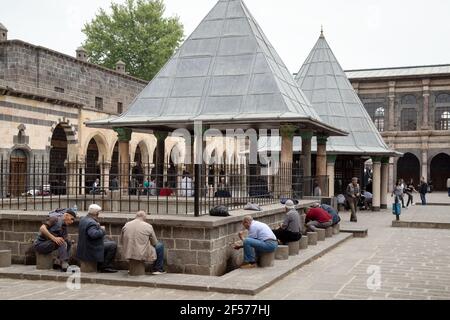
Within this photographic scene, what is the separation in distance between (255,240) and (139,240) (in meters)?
2.01

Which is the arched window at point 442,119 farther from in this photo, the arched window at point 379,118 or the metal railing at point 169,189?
the metal railing at point 169,189

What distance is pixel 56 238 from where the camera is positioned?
9.04 meters

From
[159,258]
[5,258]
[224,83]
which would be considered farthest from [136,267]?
[224,83]

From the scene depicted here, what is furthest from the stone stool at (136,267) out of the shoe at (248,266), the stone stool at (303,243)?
the stone stool at (303,243)

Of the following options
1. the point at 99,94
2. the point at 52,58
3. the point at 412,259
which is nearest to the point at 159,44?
the point at 99,94

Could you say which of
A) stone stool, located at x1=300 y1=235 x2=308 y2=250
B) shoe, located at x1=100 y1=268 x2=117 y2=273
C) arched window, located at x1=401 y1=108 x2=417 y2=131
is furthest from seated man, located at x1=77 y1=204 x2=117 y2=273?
arched window, located at x1=401 y1=108 x2=417 y2=131

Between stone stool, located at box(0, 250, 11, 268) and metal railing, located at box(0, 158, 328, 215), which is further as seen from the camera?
metal railing, located at box(0, 158, 328, 215)

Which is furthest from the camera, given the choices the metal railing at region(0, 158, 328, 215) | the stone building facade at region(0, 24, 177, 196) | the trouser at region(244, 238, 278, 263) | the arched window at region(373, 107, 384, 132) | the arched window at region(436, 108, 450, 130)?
the arched window at region(373, 107, 384, 132)

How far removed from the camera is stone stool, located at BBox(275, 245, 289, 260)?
34.3ft

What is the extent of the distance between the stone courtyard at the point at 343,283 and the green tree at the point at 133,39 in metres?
33.9

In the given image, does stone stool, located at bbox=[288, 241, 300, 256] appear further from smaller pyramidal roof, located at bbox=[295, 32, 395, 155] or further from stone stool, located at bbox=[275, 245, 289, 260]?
smaller pyramidal roof, located at bbox=[295, 32, 395, 155]

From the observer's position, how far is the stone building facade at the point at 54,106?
76.1ft

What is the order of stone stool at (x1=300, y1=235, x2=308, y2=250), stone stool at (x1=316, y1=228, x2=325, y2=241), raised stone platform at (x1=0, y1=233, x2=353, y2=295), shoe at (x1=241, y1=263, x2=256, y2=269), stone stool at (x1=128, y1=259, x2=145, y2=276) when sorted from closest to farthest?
1. raised stone platform at (x1=0, y1=233, x2=353, y2=295)
2. stone stool at (x1=128, y1=259, x2=145, y2=276)
3. shoe at (x1=241, y1=263, x2=256, y2=269)
4. stone stool at (x1=300, y1=235, x2=308, y2=250)
5. stone stool at (x1=316, y1=228, x2=325, y2=241)
